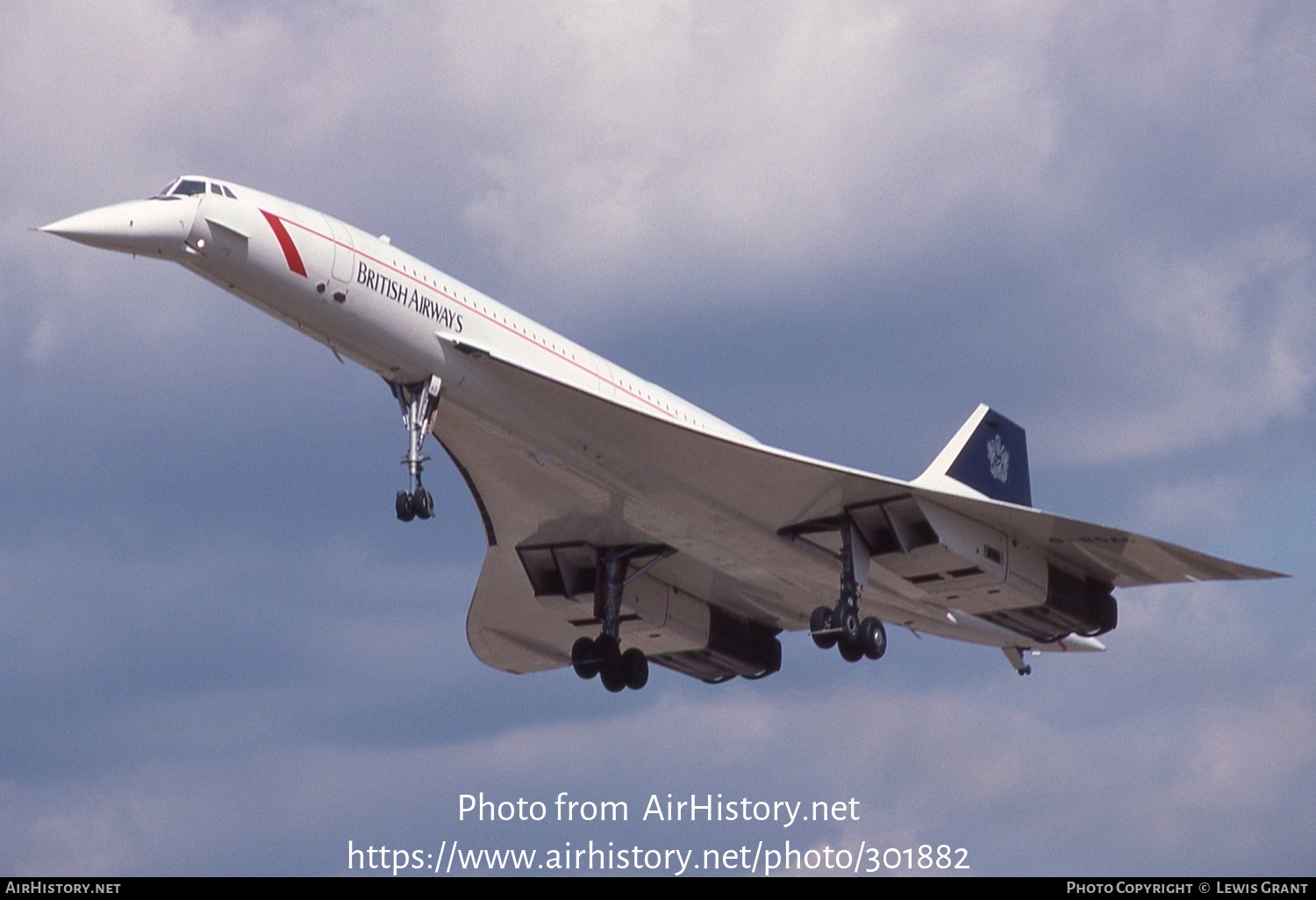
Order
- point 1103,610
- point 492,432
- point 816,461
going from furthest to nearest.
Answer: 1. point 1103,610
2. point 816,461
3. point 492,432

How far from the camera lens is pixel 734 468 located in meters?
22.7

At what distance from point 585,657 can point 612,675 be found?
442mm

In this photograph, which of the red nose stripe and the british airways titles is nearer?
the red nose stripe

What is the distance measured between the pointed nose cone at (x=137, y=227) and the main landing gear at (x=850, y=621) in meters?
9.10

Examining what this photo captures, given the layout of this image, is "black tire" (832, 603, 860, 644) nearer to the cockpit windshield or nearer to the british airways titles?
the british airways titles

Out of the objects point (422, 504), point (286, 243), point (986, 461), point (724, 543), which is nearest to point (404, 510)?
point (422, 504)

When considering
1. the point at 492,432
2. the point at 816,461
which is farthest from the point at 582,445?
the point at 816,461

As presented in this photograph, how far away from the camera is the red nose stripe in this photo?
1948 cm

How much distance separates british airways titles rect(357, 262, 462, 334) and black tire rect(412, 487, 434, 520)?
6.75 feet

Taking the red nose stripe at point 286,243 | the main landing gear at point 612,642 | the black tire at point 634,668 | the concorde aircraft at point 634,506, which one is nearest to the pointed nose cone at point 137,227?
the concorde aircraft at point 634,506

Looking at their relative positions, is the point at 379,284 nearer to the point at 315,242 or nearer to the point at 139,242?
A: the point at 315,242

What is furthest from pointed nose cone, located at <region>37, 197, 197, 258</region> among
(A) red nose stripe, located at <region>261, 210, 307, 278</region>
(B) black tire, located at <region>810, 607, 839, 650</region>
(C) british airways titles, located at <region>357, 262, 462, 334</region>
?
(B) black tire, located at <region>810, 607, 839, 650</region>

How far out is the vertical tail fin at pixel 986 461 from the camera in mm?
26578
